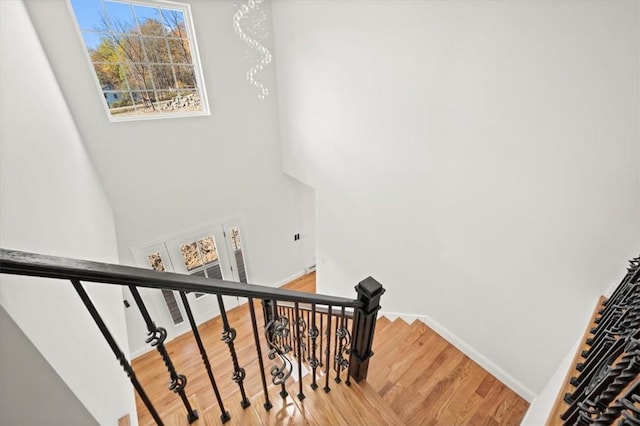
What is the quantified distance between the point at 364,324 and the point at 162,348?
38.2 inches

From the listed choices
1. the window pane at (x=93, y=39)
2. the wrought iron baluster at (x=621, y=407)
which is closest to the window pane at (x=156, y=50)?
the window pane at (x=93, y=39)

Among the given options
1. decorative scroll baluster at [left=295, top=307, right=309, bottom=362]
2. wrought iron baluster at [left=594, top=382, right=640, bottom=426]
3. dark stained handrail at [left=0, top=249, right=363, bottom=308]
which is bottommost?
decorative scroll baluster at [left=295, top=307, right=309, bottom=362]

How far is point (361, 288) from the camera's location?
1.32 metres

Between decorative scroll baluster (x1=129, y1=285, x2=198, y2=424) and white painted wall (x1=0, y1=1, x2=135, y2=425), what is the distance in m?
0.35

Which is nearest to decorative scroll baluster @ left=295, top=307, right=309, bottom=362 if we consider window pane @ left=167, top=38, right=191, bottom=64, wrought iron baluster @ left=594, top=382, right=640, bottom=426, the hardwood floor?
the hardwood floor

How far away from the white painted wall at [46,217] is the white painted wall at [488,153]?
2.50 m

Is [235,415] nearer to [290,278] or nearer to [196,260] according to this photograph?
[196,260]

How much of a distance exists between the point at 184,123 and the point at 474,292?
12.7 feet

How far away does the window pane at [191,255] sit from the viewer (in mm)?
4004

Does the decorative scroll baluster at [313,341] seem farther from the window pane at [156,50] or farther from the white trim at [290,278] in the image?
the white trim at [290,278]

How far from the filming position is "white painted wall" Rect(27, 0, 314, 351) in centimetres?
273

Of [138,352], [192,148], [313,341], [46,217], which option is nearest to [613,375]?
[313,341]

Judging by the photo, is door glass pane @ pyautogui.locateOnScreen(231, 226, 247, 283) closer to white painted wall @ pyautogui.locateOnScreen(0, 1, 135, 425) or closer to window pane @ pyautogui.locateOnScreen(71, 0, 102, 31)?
white painted wall @ pyautogui.locateOnScreen(0, 1, 135, 425)

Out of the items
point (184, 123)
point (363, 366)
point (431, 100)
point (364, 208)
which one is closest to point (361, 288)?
point (363, 366)
